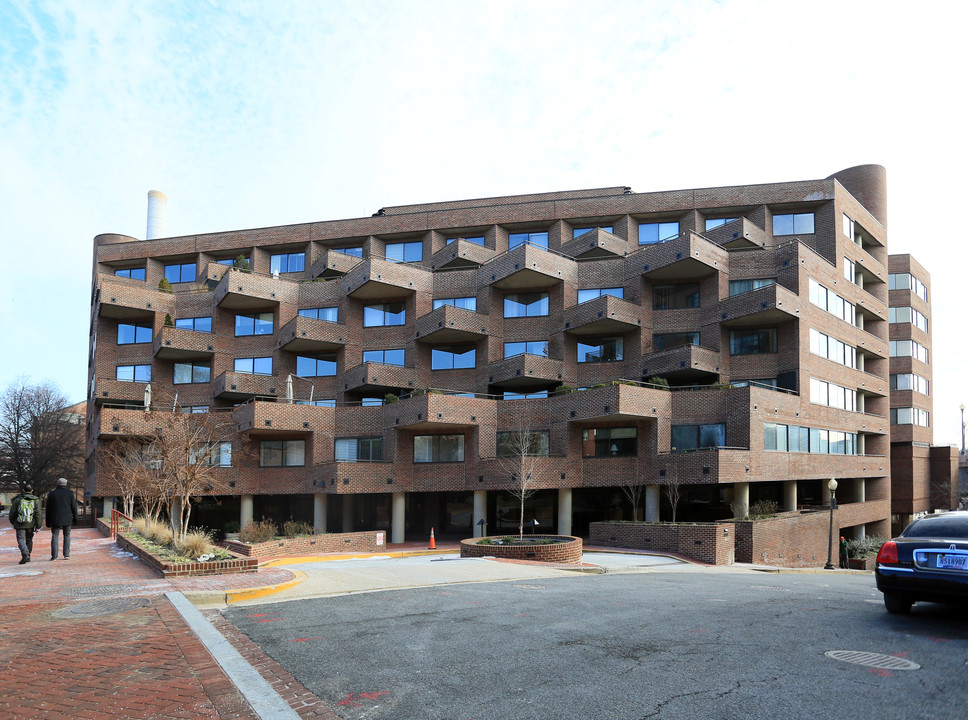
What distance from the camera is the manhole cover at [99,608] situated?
368 inches

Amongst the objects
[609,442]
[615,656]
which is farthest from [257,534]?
[615,656]

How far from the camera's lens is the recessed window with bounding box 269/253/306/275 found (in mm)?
45812

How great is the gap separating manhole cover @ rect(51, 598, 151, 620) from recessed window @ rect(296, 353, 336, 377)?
3130 cm

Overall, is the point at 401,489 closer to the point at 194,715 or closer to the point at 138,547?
the point at 138,547

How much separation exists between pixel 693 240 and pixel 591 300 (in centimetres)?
597

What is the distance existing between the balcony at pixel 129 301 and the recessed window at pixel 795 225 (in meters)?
37.3

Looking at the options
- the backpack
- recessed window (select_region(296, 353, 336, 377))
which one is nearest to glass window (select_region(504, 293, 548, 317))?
recessed window (select_region(296, 353, 336, 377))

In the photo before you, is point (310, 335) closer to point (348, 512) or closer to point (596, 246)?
point (348, 512)

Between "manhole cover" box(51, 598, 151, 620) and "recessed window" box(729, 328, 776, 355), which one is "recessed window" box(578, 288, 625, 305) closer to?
"recessed window" box(729, 328, 776, 355)

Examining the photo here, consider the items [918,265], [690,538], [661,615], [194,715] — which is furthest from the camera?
[918,265]

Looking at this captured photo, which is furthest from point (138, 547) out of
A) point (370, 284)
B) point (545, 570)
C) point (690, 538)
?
point (370, 284)

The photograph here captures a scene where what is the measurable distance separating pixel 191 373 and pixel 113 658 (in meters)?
38.6

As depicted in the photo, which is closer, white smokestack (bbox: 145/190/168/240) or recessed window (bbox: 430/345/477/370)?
recessed window (bbox: 430/345/477/370)

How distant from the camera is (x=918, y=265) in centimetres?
5762
